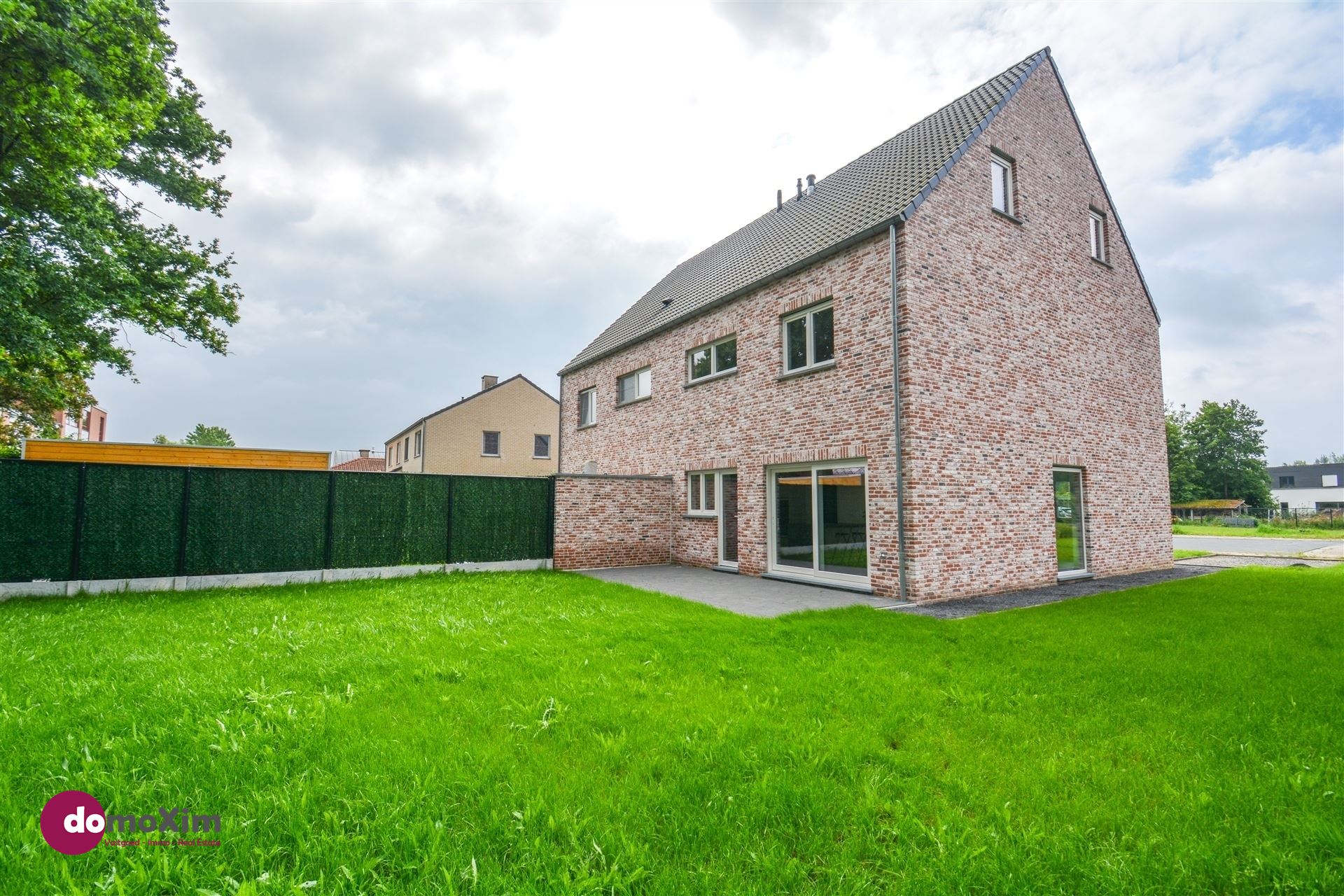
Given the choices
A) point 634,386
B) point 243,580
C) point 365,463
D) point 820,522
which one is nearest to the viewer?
A: point 243,580

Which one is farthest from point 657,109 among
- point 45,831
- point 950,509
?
point 45,831

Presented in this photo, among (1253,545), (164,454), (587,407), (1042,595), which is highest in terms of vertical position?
(587,407)

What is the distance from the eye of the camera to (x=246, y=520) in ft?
32.4

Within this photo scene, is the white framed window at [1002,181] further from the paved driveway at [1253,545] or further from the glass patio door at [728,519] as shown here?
the paved driveway at [1253,545]

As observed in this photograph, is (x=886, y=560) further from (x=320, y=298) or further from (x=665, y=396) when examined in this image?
(x=320, y=298)

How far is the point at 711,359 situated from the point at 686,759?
33.7 feet

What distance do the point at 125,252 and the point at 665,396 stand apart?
11451 millimetres

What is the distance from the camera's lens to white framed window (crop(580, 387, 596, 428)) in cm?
1741

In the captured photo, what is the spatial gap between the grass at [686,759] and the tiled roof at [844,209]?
6.81 meters

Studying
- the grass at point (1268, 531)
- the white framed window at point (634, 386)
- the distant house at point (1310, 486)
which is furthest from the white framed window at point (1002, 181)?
the distant house at point (1310, 486)

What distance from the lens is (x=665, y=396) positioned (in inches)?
549

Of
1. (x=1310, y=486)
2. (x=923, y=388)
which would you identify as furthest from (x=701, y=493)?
(x=1310, y=486)

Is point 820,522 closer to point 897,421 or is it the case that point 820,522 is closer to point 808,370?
point 897,421

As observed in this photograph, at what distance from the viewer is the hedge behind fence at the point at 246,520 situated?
28.4 feet
